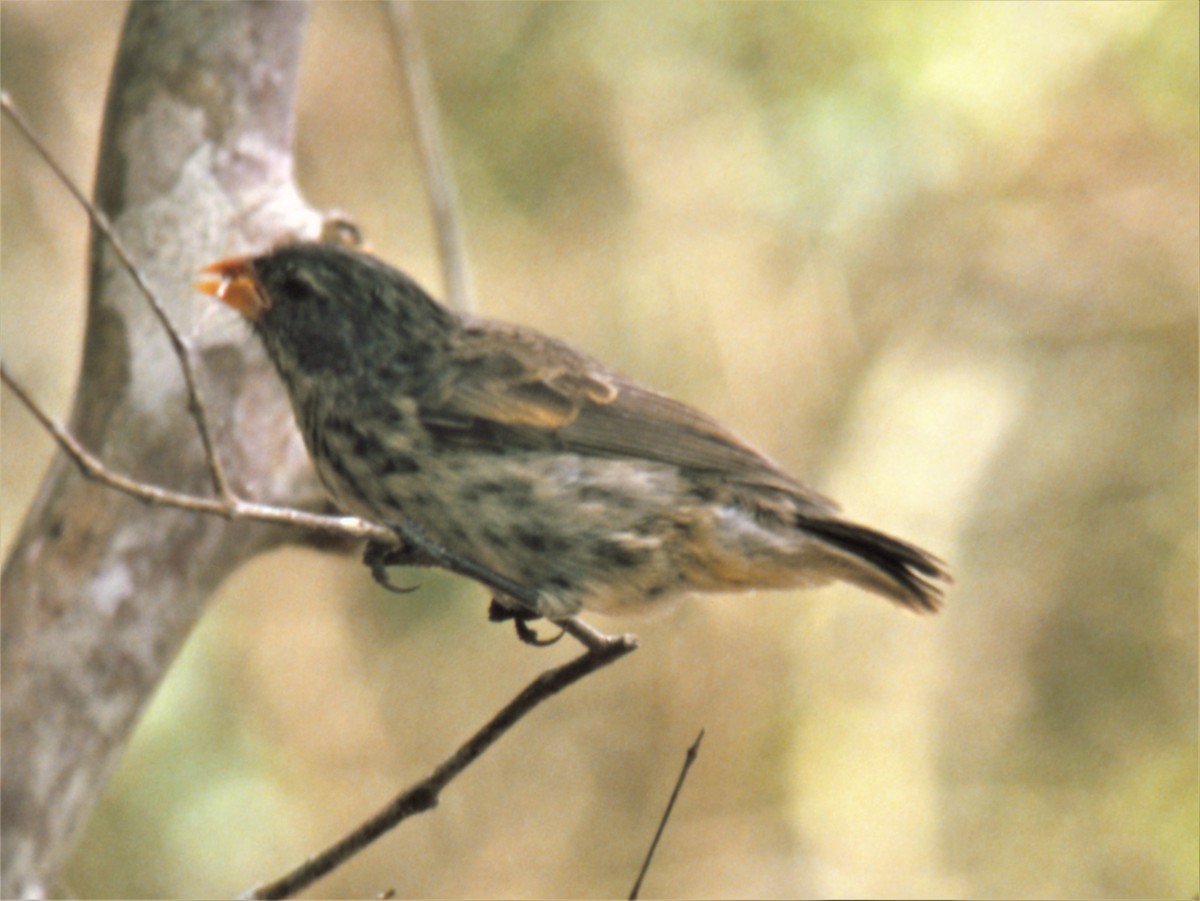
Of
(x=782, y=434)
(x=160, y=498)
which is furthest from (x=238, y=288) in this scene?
(x=782, y=434)

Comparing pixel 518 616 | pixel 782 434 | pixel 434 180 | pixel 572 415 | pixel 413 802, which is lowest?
pixel 413 802

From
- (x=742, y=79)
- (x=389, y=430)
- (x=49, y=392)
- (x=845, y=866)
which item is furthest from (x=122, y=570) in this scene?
(x=742, y=79)

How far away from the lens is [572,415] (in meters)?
3.90

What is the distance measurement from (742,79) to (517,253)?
1.32 meters

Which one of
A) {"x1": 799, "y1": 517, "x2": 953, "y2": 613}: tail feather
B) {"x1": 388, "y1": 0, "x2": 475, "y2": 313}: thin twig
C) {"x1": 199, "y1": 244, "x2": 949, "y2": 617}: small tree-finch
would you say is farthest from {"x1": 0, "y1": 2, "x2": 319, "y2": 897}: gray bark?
{"x1": 799, "y1": 517, "x2": 953, "y2": 613}: tail feather

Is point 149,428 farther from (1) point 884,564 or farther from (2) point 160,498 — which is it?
(1) point 884,564

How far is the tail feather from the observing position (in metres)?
3.79

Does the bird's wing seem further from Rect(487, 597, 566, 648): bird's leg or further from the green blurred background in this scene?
the green blurred background

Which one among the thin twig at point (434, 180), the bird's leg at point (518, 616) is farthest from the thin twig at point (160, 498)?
the thin twig at point (434, 180)

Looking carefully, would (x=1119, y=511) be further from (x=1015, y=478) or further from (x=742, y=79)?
(x=742, y=79)

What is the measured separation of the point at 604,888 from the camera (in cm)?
637

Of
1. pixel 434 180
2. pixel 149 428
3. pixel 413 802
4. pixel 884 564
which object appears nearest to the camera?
pixel 413 802

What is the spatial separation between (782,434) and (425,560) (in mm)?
3556

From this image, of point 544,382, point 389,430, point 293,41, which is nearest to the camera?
point 389,430
